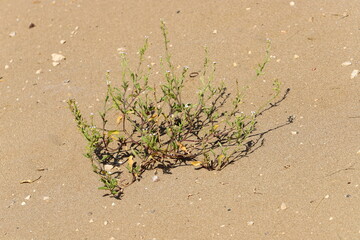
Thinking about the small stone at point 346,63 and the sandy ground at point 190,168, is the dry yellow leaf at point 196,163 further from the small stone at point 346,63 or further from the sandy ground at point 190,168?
the small stone at point 346,63

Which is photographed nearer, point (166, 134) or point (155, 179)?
point (155, 179)

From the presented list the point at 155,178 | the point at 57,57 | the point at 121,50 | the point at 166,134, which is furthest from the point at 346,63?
the point at 57,57

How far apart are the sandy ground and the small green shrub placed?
0.11 metres

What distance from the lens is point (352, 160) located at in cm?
337

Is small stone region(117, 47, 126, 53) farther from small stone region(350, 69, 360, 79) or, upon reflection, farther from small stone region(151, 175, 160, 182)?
small stone region(350, 69, 360, 79)

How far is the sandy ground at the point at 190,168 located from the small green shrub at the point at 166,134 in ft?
0.37

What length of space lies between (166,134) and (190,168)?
42 cm

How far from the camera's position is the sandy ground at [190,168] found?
3.25 meters

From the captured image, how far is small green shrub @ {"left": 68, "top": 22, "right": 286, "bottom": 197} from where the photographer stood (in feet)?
11.8

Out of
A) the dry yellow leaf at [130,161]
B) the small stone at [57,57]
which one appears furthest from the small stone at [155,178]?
the small stone at [57,57]

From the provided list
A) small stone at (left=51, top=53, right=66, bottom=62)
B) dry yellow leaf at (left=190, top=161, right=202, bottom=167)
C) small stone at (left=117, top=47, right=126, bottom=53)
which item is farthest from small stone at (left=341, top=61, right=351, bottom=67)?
small stone at (left=51, top=53, right=66, bottom=62)

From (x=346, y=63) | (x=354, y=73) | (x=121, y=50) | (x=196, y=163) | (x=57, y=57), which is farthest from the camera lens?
(x=57, y=57)

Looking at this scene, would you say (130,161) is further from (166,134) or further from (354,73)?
(354,73)

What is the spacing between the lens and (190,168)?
3.65 m
